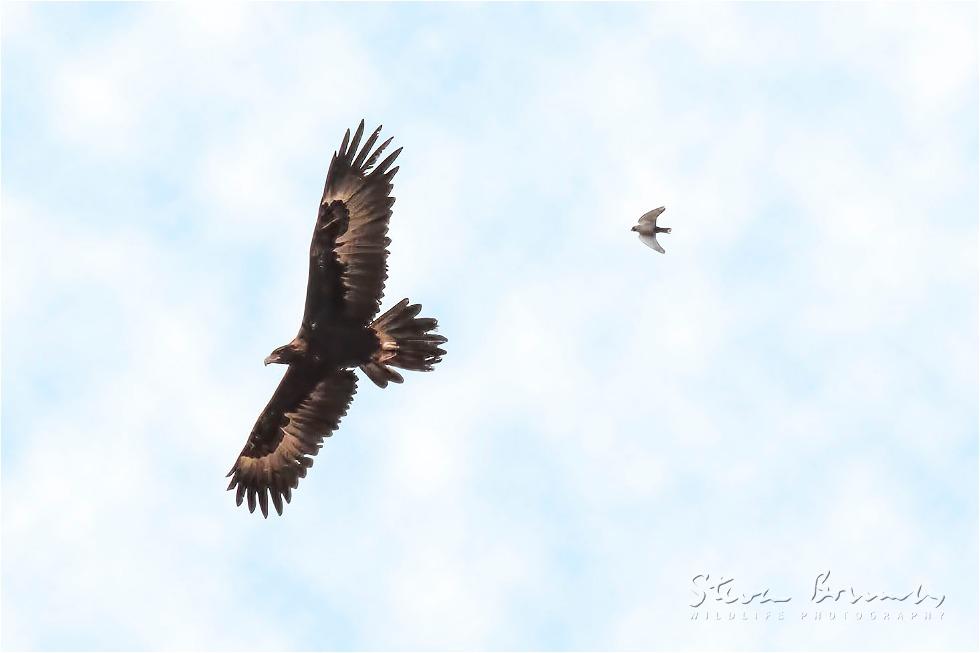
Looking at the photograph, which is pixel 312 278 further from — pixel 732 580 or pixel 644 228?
pixel 732 580

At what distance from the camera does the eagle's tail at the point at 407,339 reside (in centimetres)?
1739

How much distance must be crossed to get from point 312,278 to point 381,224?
42.5 inches

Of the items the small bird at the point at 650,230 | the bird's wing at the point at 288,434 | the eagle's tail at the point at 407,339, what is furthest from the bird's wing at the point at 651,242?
the bird's wing at the point at 288,434

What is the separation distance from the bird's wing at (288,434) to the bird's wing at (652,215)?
4391 millimetres

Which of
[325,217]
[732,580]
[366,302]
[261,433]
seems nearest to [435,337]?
[366,302]

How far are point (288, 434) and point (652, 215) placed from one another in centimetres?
577

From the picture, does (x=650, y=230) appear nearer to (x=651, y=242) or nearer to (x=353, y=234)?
(x=651, y=242)

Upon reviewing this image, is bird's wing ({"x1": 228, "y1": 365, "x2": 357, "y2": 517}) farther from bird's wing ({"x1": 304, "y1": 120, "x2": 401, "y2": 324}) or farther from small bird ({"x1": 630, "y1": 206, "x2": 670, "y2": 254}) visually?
small bird ({"x1": 630, "y1": 206, "x2": 670, "y2": 254})

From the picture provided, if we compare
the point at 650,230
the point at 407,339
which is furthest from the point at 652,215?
the point at 407,339

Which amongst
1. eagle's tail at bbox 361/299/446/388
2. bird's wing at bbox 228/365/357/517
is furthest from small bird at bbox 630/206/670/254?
bird's wing at bbox 228/365/357/517

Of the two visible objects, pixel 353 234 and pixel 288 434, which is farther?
pixel 288 434

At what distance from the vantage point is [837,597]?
16578 millimetres

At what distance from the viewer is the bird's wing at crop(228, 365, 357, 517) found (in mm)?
18703

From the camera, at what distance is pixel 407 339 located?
687 inches
